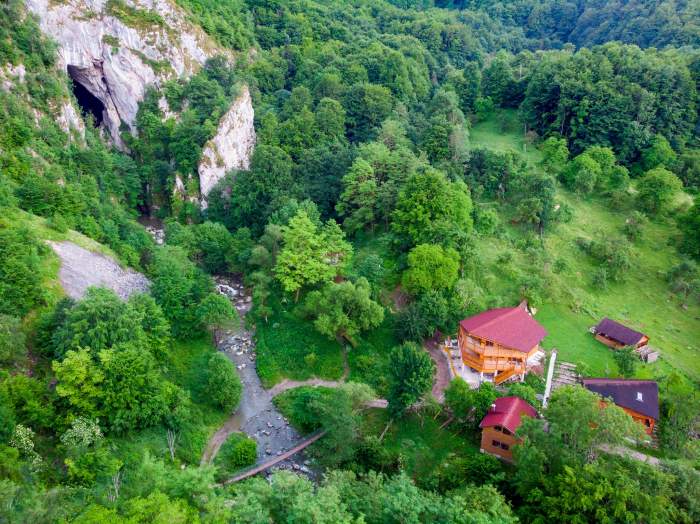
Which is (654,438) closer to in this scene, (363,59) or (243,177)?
(243,177)

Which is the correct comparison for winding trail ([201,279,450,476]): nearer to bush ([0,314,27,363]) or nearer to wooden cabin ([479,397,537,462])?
wooden cabin ([479,397,537,462])

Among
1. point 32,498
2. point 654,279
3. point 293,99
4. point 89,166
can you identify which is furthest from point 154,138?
point 654,279

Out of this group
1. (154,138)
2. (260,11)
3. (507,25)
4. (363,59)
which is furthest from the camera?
(507,25)

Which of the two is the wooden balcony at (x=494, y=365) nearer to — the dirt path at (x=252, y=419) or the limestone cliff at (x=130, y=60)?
the dirt path at (x=252, y=419)

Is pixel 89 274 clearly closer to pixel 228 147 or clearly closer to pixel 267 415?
pixel 267 415

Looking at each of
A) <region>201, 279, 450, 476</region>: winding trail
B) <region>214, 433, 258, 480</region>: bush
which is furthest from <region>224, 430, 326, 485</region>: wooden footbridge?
<region>214, 433, 258, 480</region>: bush

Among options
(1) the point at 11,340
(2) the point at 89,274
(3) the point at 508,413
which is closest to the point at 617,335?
(3) the point at 508,413
